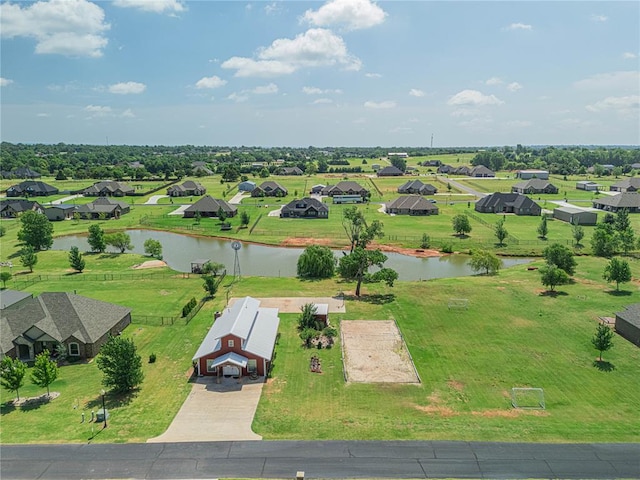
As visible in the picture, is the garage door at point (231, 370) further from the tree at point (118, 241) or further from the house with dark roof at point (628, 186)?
the house with dark roof at point (628, 186)

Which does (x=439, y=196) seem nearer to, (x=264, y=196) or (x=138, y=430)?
(x=264, y=196)

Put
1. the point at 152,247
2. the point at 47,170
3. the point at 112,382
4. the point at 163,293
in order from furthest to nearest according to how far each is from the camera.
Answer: the point at 47,170 < the point at 152,247 < the point at 163,293 < the point at 112,382

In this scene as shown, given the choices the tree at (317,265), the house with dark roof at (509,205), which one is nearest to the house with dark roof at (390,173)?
the house with dark roof at (509,205)

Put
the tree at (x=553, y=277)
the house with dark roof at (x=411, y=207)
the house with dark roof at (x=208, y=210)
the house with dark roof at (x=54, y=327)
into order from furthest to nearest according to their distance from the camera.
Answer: the house with dark roof at (x=411, y=207)
the house with dark roof at (x=208, y=210)
the tree at (x=553, y=277)
the house with dark roof at (x=54, y=327)

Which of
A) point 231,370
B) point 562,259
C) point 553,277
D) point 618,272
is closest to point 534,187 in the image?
point 562,259

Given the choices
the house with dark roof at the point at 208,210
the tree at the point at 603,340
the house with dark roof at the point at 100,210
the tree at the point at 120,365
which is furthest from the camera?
the house with dark roof at the point at 100,210

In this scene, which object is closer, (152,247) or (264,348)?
(264,348)

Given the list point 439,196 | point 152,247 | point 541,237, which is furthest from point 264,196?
point 541,237
